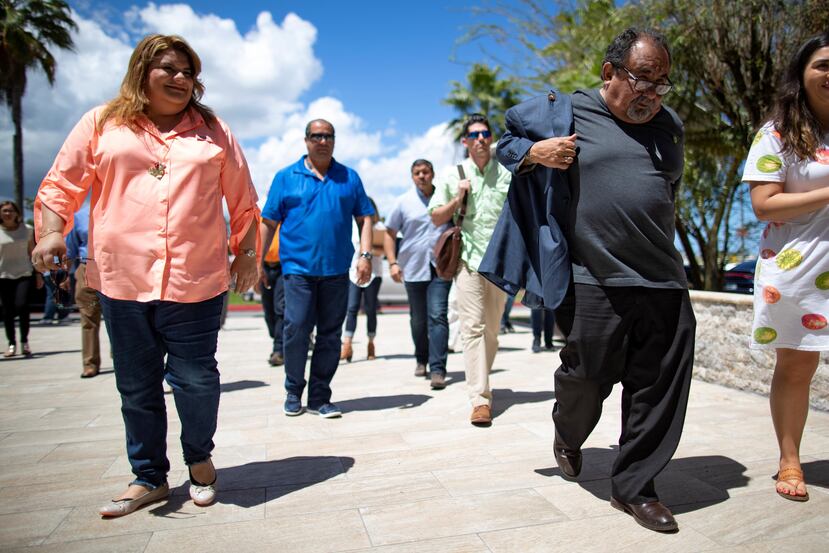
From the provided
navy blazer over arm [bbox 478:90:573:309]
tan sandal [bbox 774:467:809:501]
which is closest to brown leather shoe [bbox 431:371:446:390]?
navy blazer over arm [bbox 478:90:573:309]

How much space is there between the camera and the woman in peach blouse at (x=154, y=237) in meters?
2.70

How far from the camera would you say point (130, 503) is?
9.08 ft

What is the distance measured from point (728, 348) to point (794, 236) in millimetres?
2844

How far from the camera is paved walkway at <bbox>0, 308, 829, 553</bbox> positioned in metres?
2.47

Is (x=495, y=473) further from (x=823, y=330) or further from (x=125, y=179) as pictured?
(x=125, y=179)

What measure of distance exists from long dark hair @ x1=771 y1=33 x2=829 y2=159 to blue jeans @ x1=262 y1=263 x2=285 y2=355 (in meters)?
5.10

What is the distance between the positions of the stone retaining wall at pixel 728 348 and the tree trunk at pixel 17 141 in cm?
2321

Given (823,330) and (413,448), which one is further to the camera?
(413,448)

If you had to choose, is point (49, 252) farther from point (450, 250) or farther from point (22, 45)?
point (22, 45)

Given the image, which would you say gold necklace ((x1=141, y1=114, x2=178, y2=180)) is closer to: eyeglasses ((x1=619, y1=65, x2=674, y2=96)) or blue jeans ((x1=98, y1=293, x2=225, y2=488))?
blue jeans ((x1=98, y1=293, x2=225, y2=488))

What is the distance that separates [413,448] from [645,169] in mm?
2137

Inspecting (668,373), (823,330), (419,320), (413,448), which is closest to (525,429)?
Answer: (413,448)

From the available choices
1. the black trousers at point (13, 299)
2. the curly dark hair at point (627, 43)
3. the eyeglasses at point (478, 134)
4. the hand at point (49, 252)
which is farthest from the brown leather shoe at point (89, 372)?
the curly dark hair at point (627, 43)

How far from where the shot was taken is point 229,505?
2875 millimetres
